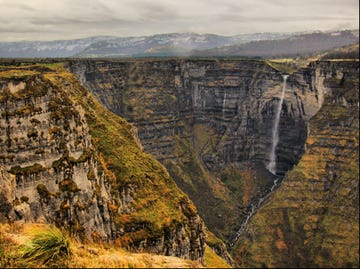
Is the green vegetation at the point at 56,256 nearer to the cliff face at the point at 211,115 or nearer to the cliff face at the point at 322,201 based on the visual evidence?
the cliff face at the point at 322,201

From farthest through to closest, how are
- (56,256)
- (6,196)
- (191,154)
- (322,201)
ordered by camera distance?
(191,154)
(322,201)
(6,196)
(56,256)

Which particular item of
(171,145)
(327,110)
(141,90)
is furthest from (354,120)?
(141,90)

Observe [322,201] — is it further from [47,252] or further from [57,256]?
[47,252]

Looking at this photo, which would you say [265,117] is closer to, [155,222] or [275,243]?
[275,243]

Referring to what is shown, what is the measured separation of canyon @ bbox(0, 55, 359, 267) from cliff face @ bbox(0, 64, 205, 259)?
0.55 feet

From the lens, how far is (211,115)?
164 metres

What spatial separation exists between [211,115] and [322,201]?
64.7 metres

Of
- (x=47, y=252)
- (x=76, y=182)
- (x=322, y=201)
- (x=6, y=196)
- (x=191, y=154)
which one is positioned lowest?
(x=322, y=201)

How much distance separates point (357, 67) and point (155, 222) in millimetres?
82337

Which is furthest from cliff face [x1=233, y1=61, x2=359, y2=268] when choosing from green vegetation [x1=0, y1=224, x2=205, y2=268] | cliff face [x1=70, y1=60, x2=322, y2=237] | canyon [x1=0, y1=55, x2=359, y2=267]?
green vegetation [x1=0, y1=224, x2=205, y2=268]

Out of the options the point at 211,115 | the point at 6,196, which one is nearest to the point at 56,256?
the point at 6,196

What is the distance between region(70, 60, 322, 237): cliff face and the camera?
140500 mm

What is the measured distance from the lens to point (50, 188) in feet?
174

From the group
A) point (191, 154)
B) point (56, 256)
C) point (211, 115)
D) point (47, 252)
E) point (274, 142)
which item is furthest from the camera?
point (211, 115)
